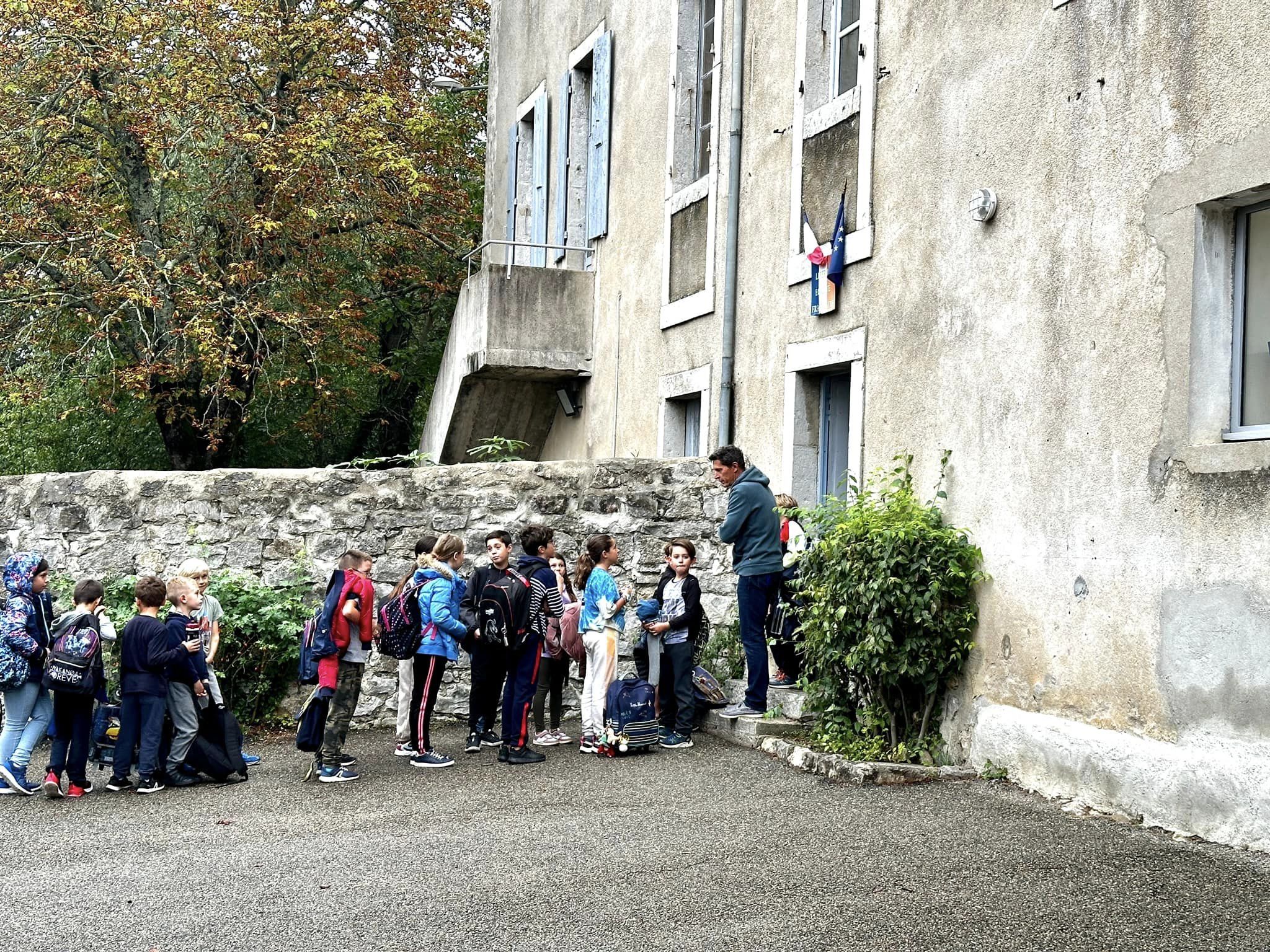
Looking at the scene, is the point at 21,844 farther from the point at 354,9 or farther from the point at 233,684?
the point at 354,9

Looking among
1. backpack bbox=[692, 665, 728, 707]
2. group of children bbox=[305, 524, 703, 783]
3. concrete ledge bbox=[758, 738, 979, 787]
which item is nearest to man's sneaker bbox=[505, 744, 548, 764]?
group of children bbox=[305, 524, 703, 783]

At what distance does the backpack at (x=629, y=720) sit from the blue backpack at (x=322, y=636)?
1774 millimetres

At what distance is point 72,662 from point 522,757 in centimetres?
265

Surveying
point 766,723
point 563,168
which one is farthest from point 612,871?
point 563,168

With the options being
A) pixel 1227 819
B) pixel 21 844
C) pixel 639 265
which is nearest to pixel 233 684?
pixel 21 844

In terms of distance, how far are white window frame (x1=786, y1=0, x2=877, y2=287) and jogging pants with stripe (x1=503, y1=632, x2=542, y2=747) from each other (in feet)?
11.0

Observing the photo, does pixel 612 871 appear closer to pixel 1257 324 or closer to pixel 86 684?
pixel 86 684

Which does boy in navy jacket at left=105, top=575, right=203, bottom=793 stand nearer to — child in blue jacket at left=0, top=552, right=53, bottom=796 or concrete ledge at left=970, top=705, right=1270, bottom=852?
child in blue jacket at left=0, top=552, right=53, bottom=796

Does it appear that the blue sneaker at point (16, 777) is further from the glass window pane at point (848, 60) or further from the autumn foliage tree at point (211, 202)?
the autumn foliage tree at point (211, 202)

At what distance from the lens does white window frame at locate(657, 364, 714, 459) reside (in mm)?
11109

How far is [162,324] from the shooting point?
58.6 feet

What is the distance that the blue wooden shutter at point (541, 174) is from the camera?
15.1 meters

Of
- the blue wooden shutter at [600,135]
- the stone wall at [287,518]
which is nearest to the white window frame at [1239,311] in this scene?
the stone wall at [287,518]

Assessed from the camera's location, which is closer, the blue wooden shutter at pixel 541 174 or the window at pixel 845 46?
the window at pixel 845 46
